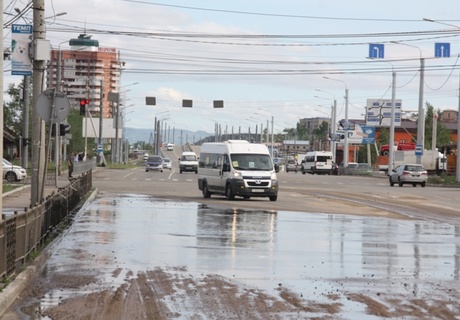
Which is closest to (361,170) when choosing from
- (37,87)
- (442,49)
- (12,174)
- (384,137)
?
(442,49)

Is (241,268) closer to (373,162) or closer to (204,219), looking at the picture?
(204,219)

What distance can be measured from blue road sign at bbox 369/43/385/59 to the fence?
3813cm

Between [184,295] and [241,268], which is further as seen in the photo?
[241,268]

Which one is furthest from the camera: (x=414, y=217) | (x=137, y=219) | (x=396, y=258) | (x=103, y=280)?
(x=414, y=217)

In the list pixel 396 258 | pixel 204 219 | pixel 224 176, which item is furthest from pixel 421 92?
pixel 396 258

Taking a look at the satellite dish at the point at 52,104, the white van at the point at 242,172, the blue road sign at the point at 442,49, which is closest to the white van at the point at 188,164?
the blue road sign at the point at 442,49

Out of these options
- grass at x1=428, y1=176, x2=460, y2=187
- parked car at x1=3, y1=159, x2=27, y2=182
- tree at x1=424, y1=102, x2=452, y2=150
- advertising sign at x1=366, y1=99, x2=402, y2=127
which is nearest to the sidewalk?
parked car at x1=3, y1=159, x2=27, y2=182

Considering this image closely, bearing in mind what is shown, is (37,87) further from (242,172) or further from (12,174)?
(12,174)

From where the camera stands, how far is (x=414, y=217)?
3031 centimetres

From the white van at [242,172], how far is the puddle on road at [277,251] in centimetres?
880

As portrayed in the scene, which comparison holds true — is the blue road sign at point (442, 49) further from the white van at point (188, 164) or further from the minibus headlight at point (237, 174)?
the white van at point (188, 164)

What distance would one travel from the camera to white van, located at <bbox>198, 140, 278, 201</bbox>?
37.9 metres

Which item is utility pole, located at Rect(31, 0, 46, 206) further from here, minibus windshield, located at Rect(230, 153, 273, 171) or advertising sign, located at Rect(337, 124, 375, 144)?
advertising sign, located at Rect(337, 124, 375, 144)

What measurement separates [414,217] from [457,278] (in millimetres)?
15850
